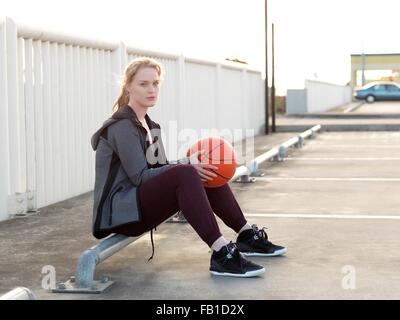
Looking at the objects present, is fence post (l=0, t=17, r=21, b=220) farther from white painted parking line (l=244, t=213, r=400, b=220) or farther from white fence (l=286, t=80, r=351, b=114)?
white fence (l=286, t=80, r=351, b=114)

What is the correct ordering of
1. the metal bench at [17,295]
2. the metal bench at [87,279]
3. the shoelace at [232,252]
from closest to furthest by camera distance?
the metal bench at [17,295], the metal bench at [87,279], the shoelace at [232,252]

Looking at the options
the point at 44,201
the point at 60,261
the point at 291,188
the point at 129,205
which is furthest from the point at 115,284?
the point at 291,188

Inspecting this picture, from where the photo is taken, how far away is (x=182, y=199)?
4648 millimetres

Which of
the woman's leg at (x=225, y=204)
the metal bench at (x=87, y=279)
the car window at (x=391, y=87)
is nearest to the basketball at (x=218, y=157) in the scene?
the woman's leg at (x=225, y=204)

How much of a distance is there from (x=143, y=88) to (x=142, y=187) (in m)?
0.65

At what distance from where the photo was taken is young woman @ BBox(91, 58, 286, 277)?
15.3 feet

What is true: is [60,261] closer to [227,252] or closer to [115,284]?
[115,284]

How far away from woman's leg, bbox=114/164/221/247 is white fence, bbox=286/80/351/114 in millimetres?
31227

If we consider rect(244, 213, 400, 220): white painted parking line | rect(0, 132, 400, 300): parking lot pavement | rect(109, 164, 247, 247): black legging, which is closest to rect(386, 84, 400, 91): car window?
rect(0, 132, 400, 300): parking lot pavement

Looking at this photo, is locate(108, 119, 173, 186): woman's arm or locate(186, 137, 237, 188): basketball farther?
locate(186, 137, 237, 188): basketball

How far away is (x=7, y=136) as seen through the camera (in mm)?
7191

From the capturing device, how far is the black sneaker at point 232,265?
4.74 m

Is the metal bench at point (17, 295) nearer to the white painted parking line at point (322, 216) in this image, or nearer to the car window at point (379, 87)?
the white painted parking line at point (322, 216)

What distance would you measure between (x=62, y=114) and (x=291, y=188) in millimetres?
2946
